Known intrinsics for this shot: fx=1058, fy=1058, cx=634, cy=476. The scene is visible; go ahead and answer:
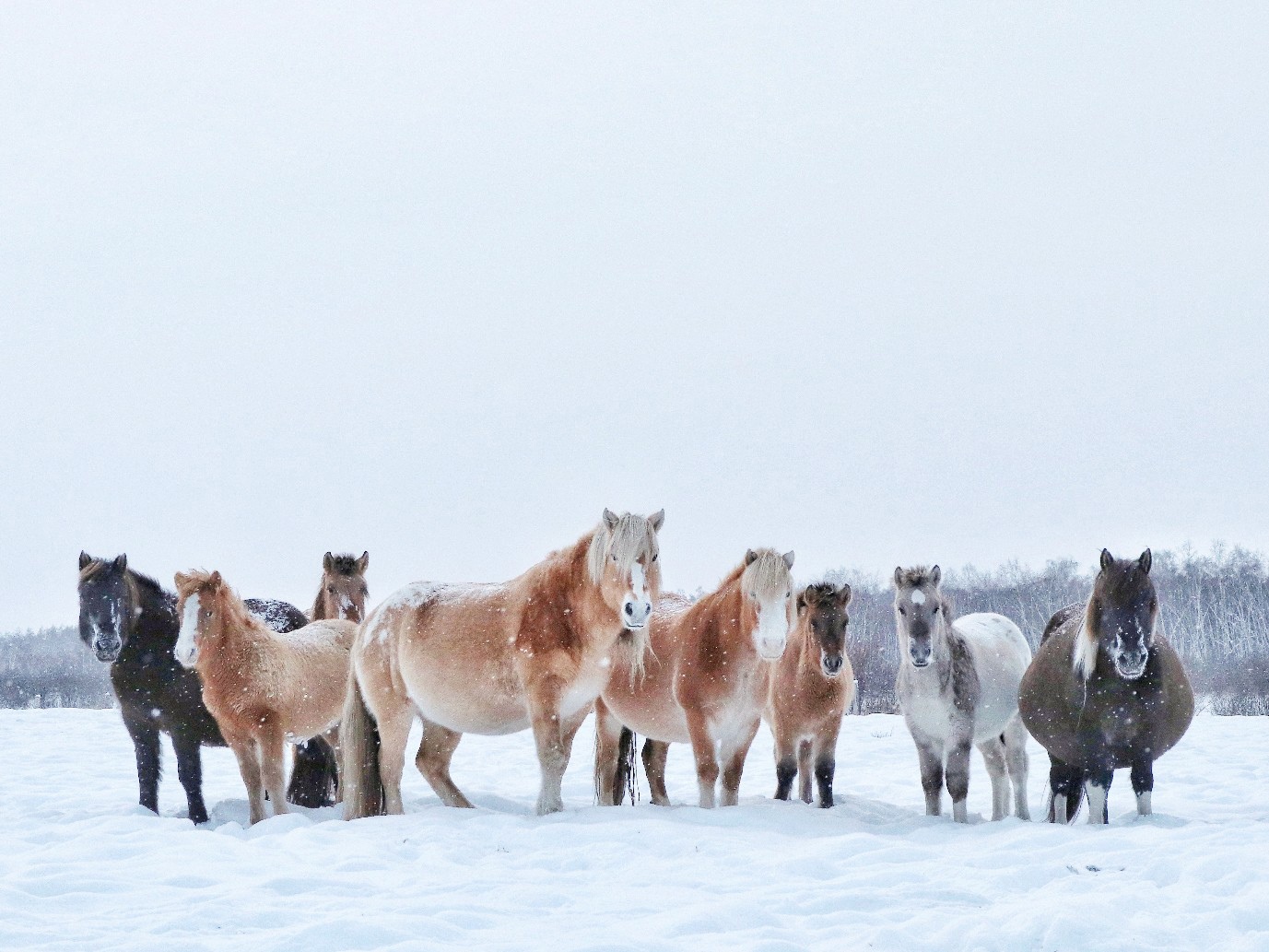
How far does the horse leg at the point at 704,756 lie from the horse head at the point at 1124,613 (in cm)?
250

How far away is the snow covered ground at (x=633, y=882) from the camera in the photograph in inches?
155

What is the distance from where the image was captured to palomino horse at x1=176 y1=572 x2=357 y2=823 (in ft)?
23.4

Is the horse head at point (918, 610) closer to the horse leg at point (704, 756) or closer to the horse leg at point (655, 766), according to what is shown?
the horse leg at point (704, 756)

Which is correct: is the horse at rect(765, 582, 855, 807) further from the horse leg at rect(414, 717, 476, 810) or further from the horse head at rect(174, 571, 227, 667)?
the horse head at rect(174, 571, 227, 667)

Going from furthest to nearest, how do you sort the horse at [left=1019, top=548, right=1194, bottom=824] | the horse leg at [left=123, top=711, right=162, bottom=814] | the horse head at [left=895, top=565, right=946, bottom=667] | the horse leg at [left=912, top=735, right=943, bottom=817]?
the horse leg at [left=123, top=711, right=162, bottom=814]
the horse leg at [left=912, top=735, right=943, bottom=817]
the horse head at [left=895, top=565, right=946, bottom=667]
the horse at [left=1019, top=548, right=1194, bottom=824]

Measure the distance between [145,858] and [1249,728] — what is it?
521 inches

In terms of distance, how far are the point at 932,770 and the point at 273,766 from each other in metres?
4.48

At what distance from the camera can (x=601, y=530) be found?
651 centimetres

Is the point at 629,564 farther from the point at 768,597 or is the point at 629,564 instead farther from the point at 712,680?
the point at 712,680

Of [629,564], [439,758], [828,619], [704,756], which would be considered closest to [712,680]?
[704,756]

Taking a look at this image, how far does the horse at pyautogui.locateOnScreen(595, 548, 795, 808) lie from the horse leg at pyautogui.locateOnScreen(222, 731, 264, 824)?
234cm

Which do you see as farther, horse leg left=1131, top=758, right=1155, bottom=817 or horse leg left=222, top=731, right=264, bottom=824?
horse leg left=222, top=731, right=264, bottom=824

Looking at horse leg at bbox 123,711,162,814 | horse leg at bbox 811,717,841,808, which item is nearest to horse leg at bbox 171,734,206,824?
horse leg at bbox 123,711,162,814

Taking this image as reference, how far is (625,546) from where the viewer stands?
20.6 feet
